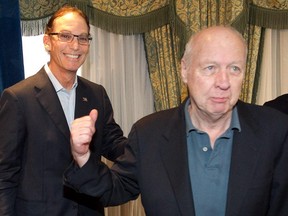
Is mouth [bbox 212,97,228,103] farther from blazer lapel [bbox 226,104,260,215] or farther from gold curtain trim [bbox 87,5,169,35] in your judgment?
gold curtain trim [bbox 87,5,169,35]

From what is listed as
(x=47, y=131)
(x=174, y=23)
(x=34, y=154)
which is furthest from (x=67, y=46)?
(x=174, y=23)

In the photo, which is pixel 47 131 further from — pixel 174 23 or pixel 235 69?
pixel 174 23

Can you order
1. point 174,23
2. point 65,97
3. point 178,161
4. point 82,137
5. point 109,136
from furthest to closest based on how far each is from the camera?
point 174,23 → point 109,136 → point 65,97 → point 178,161 → point 82,137

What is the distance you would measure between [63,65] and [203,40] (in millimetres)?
877

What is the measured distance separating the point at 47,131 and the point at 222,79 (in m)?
0.93

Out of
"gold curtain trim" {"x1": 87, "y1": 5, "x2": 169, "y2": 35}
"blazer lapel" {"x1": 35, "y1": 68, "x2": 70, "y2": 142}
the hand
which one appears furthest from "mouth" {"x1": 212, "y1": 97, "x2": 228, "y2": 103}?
"gold curtain trim" {"x1": 87, "y1": 5, "x2": 169, "y2": 35}

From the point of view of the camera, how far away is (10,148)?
1976 mm

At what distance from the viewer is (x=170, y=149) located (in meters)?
1.54

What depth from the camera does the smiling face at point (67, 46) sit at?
214 centimetres

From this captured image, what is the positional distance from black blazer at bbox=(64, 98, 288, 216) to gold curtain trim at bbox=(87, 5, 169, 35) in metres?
1.66

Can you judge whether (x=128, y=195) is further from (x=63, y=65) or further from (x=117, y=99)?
(x=117, y=99)

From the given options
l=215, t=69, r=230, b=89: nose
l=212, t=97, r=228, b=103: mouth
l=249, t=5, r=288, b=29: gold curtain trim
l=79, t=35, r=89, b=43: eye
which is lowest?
l=212, t=97, r=228, b=103: mouth

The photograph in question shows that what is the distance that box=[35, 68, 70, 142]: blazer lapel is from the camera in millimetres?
2064

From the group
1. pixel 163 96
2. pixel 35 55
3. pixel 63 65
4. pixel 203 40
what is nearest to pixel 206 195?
pixel 203 40
